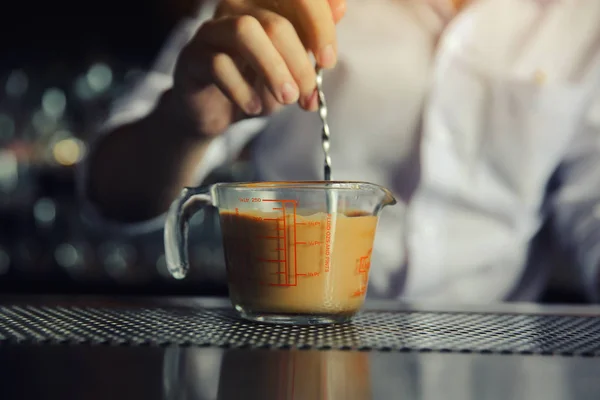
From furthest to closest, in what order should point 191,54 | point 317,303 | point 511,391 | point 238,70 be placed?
point 191,54, point 238,70, point 317,303, point 511,391

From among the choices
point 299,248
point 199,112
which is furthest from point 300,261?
point 199,112

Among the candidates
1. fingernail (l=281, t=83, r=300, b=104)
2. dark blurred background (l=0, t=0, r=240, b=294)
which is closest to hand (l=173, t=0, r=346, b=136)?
fingernail (l=281, t=83, r=300, b=104)

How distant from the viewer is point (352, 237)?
0.63 m

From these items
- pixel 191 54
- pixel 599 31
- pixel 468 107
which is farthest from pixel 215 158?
pixel 599 31

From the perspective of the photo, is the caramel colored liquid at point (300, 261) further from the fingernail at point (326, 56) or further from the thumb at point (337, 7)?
the thumb at point (337, 7)

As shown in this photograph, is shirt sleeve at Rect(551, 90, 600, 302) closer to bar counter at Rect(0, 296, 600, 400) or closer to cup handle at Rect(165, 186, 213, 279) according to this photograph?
bar counter at Rect(0, 296, 600, 400)

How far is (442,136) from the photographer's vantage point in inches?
46.1

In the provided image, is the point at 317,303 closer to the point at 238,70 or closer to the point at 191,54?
the point at 238,70

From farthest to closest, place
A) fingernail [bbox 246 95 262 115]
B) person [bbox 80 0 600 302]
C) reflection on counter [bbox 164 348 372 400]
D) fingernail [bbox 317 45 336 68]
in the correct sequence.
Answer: person [bbox 80 0 600 302] < fingernail [bbox 246 95 262 115] < fingernail [bbox 317 45 336 68] < reflection on counter [bbox 164 348 372 400]

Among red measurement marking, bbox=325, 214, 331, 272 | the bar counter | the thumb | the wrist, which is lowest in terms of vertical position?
the bar counter

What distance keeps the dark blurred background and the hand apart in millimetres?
610

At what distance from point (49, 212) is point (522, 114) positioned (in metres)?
1.13

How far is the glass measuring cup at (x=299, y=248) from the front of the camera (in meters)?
0.62

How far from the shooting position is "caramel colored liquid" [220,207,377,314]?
0.62 metres
